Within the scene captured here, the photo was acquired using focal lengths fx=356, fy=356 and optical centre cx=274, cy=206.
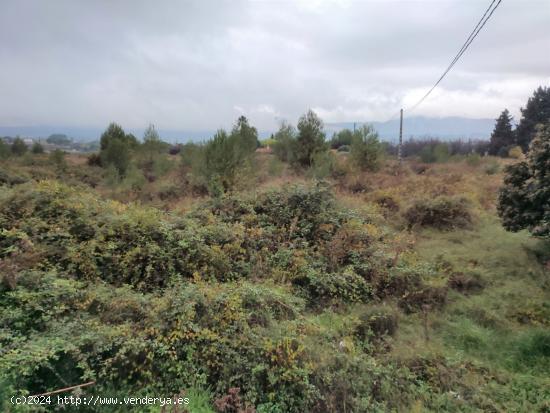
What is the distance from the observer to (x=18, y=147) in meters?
25.2

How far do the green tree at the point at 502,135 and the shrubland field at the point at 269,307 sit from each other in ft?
117

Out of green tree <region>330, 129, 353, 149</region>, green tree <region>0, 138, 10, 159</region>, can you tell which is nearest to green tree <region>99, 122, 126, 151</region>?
green tree <region>0, 138, 10, 159</region>

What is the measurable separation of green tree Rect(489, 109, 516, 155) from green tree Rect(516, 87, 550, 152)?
1.11 metres

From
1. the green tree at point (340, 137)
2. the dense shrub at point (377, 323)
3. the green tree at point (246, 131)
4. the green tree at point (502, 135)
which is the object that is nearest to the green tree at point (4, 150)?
the green tree at point (246, 131)

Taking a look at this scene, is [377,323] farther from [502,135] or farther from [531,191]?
[502,135]

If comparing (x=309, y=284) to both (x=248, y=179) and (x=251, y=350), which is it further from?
(x=248, y=179)

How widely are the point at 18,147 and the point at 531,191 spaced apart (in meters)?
29.9

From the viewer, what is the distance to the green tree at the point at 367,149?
16.1 m

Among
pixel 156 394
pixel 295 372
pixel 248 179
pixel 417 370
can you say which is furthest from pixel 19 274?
pixel 248 179

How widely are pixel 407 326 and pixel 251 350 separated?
2441 mm

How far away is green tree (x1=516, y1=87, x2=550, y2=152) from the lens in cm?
3522

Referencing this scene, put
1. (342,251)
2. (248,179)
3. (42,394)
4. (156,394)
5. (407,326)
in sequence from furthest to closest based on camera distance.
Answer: (248,179) → (342,251) → (407,326) → (156,394) → (42,394)

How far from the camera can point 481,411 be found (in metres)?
3.35

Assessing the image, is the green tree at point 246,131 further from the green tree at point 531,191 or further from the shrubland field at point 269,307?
the green tree at point 531,191
